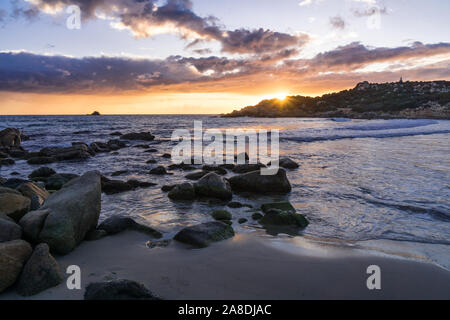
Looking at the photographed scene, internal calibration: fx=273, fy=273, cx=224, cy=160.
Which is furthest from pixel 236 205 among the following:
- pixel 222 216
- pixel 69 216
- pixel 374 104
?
pixel 374 104

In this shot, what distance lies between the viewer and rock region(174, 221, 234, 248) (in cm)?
465

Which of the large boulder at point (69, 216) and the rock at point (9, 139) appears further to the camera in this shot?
the rock at point (9, 139)

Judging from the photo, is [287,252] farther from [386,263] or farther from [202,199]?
[202,199]

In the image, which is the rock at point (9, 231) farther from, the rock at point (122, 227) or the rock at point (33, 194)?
the rock at point (33, 194)

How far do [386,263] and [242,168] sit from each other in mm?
7600

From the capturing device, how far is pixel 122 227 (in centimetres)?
521

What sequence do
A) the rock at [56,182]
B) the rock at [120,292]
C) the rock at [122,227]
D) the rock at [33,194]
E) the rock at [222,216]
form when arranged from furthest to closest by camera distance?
the rock at [56,182], the rock at [222,216], the rock at [33,194], the rock at [122,227], the rock at [120,292]

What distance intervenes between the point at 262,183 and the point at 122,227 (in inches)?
178

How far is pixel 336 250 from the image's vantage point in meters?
4.45

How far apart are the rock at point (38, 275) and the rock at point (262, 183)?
577cm

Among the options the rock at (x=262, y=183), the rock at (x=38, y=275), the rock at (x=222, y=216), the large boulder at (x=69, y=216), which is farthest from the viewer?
the rock at (x=262, y=183)

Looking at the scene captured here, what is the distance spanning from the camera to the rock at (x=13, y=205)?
4.60 m

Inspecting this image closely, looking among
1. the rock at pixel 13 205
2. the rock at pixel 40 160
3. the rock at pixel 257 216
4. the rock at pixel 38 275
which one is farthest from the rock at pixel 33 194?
the rock at pixel 40 160

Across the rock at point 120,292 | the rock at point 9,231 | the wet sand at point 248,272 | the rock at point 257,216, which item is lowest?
the wet sand at point 248,272
